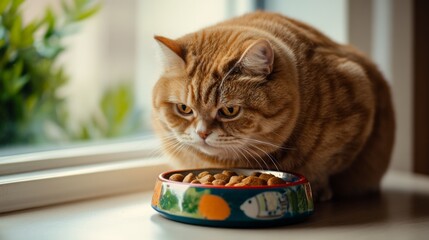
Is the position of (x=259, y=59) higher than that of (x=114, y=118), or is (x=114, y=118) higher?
(x=259, y=59)

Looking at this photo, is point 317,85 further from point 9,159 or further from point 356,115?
point 9,159

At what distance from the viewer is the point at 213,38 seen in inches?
56.1

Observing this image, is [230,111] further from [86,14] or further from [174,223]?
[86,14]

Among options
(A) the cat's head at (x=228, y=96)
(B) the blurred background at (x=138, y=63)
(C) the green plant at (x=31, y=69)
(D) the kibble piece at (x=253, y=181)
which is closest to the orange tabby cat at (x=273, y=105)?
(A) the cat's head at (x=228, y=96)

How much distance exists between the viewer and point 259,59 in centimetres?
129

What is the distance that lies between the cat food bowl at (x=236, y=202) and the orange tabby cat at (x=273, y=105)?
0.53 feet

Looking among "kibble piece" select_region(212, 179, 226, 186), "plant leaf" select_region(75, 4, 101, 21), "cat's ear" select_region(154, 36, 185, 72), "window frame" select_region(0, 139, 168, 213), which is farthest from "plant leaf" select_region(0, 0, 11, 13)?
"kibble piece" select_region(212, 179, 226, 186)

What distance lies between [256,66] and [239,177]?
271 millimetres

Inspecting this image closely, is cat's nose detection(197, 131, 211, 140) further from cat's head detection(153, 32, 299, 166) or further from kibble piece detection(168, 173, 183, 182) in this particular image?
kibble piece detection(168, 173, 183, 182)

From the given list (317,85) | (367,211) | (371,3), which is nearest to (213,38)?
(317,85)

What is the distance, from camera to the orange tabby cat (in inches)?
51.2

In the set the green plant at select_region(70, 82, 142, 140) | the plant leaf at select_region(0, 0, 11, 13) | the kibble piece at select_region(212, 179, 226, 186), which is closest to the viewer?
the kibble piece at select_region(212, 179, 226, 186)

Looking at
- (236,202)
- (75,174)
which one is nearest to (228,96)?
(236,202)

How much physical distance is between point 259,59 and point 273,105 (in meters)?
0.12
